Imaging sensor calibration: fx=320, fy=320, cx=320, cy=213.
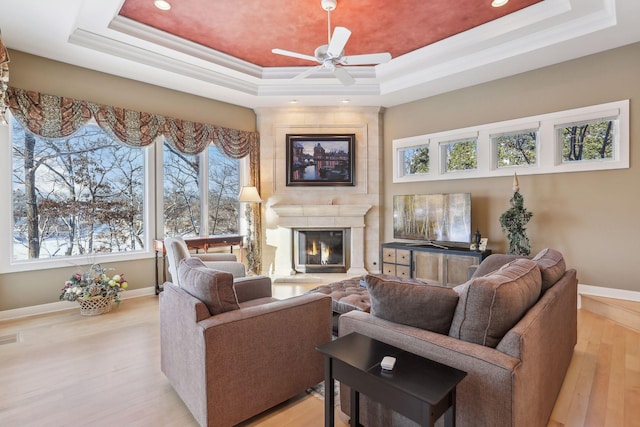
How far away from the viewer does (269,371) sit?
6.34 ft

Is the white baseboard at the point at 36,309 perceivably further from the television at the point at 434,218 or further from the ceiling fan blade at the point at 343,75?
the television at the point at 434,218

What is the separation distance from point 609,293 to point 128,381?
199 inches

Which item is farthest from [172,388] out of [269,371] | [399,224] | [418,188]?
[418,188]

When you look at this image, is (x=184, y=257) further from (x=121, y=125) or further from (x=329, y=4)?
(x=329, y=4)

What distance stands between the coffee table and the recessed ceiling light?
3.66 metres

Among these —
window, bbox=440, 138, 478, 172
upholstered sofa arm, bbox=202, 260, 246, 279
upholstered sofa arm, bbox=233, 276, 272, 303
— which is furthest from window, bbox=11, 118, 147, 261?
window, bbox=440, 138, 478, 172

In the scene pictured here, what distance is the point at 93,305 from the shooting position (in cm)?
381

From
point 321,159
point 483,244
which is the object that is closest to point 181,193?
point 321,159

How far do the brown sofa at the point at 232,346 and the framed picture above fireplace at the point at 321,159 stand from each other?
375cm

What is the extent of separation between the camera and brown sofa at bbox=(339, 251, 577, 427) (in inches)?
51.6

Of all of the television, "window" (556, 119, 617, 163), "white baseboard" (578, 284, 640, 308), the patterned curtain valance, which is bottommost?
"white baseboard" (578, 284, 640, 308)

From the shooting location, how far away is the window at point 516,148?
438 cm

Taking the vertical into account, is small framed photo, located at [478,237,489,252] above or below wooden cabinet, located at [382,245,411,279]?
above

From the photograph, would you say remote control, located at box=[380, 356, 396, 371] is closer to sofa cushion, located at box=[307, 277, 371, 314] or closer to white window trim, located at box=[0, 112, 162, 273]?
sofa cushion, located at box=[307, 277, 371, 314]
